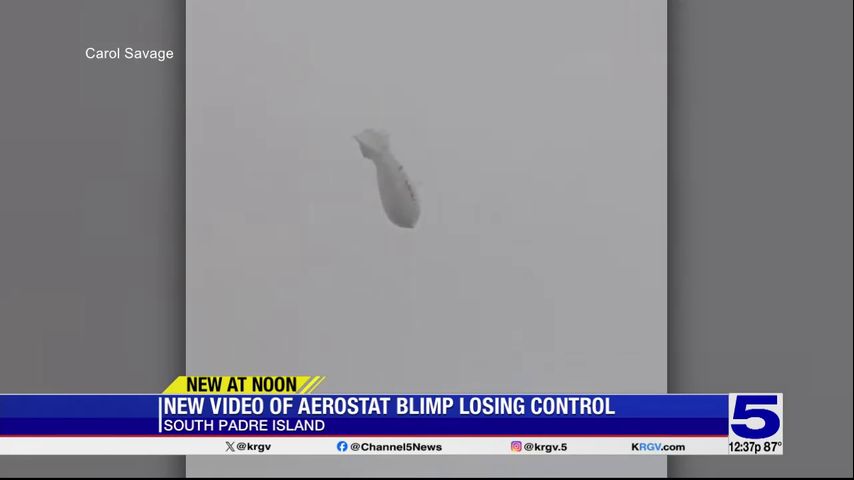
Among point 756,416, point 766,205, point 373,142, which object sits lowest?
point 756,416

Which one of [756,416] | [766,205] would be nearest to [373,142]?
[766,205]

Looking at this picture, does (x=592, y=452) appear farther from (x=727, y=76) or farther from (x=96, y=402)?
(x=96, y=402)

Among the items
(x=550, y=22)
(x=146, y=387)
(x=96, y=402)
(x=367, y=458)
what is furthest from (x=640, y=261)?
(x=96, y=402)

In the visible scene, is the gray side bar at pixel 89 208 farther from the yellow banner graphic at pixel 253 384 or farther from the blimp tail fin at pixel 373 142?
the blimp tail fin at pixel 373 142

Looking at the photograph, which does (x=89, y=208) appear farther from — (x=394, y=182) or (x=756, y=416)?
(x=756, y=416)
